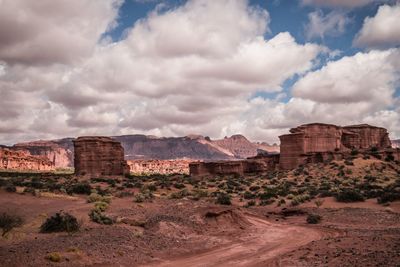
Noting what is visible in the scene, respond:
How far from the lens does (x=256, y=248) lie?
1377cm

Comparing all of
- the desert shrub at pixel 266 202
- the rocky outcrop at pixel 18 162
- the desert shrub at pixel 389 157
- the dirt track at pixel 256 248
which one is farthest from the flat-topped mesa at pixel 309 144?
the rocky outcrop at pixel 18 162

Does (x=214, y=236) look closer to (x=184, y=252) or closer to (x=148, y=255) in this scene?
(x=184, y=252)

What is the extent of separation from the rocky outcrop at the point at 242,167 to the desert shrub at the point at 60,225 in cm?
5012

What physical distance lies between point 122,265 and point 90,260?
0.99m

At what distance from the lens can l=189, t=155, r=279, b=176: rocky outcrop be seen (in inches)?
2486

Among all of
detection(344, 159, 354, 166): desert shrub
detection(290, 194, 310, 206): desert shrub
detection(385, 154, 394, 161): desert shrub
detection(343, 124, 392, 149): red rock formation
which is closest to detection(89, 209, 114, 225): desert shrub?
detection(290, 194, 310, 206): desert shrub

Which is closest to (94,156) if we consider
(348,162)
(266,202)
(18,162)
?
(266,202)

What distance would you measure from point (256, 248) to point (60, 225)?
7.88m

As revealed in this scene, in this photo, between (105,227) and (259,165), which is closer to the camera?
(105,227)

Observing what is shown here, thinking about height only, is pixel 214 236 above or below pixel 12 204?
below

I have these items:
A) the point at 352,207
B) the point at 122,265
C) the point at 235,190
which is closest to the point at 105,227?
the point at 122,265

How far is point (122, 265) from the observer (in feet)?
36.1

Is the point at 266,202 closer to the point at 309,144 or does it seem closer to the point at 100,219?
the point at 100,219

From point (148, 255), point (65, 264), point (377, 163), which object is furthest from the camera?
point (377, 163)
